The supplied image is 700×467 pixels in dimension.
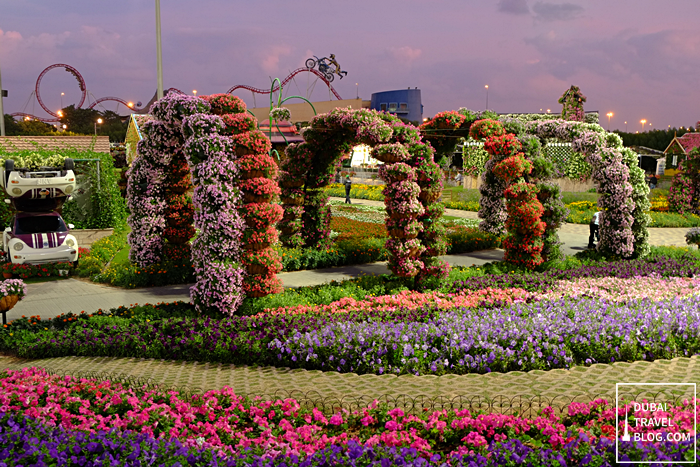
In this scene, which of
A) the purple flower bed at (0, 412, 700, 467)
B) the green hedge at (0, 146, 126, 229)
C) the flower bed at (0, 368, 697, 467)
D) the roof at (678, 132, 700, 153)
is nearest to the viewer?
the purple flower bed at (0, 412, 700, 467)

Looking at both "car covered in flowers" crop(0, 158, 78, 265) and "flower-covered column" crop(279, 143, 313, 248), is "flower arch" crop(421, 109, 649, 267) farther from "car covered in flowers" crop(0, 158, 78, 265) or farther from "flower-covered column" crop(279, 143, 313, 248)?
"car covered in flowers" crop(0, 158, 78, 265)

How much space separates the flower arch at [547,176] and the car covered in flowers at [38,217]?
9.23 m

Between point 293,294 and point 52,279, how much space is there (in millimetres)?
6575

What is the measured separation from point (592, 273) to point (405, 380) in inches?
288

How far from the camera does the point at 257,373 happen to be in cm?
649

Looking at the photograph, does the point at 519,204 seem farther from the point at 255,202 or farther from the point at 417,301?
the point at 255,202

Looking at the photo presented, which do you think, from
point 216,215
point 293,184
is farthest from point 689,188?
point 216,215

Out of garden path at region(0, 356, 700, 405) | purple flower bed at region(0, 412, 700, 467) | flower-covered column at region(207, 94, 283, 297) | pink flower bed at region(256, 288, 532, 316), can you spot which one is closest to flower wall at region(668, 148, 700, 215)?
pink flower bed at region(256, 288, 532, 316)

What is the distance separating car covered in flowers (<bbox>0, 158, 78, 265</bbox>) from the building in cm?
4564

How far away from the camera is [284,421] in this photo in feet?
15.2

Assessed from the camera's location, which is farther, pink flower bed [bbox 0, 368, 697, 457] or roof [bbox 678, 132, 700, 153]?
roof [bbox 678, 132, 700, 153]

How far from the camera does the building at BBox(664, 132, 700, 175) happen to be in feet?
148

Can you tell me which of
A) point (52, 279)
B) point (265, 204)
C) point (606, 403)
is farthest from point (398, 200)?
point (52, 279)

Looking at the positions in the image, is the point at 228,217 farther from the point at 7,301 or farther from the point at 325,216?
the point at 325,216
